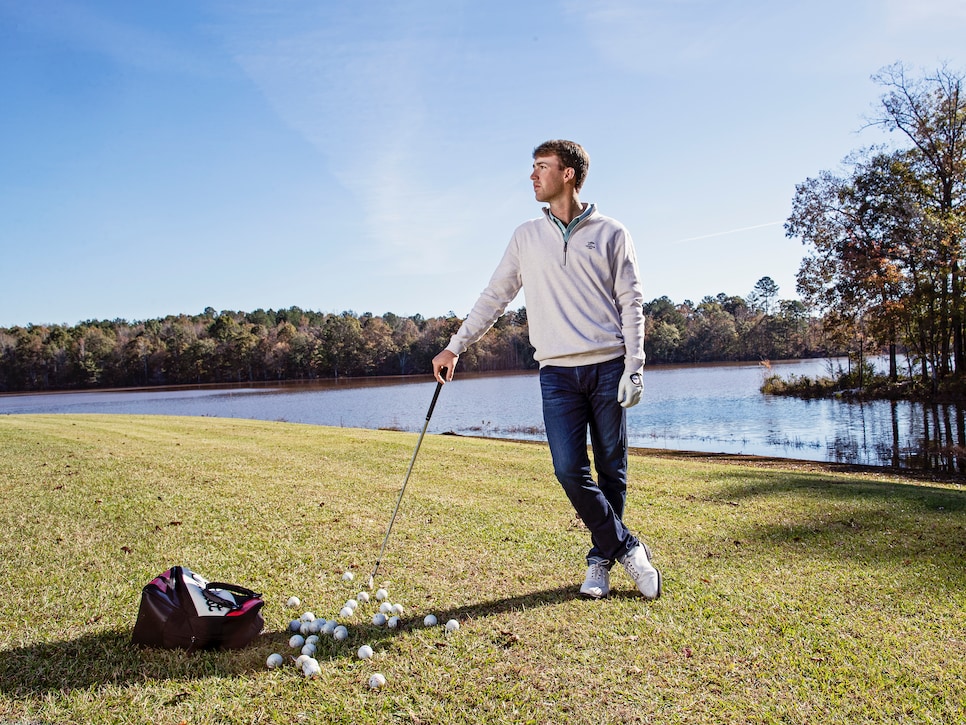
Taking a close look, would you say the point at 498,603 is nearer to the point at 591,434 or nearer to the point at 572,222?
the point at 591,434

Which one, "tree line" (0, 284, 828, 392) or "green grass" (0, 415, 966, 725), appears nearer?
"green grass" (0, 415, 966, 725)

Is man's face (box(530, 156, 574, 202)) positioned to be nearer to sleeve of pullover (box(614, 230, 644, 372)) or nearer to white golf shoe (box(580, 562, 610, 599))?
sleeve of pullover (box(614, 230, 644, 372))

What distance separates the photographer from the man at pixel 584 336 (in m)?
3.80

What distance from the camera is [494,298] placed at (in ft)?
14.0

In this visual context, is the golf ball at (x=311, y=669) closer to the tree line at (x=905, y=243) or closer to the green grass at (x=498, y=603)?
the green grass at (x=498, y=603)

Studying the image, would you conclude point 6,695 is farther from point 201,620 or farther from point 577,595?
point 577,595

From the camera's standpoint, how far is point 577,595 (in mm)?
3920

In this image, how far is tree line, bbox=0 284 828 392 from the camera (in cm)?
8806

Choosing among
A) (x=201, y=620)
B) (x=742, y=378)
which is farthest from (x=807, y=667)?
(x=742, y=378)

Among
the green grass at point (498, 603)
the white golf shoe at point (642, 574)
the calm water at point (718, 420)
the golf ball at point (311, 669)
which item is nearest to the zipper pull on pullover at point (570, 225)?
the white golf shoe at point (642, 574)

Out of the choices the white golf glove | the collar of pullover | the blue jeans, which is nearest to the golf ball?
the blue jeans

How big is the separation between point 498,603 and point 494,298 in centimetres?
184

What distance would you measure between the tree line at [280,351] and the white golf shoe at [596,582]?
265 ft

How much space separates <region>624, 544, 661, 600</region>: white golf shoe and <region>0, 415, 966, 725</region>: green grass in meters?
0.08
